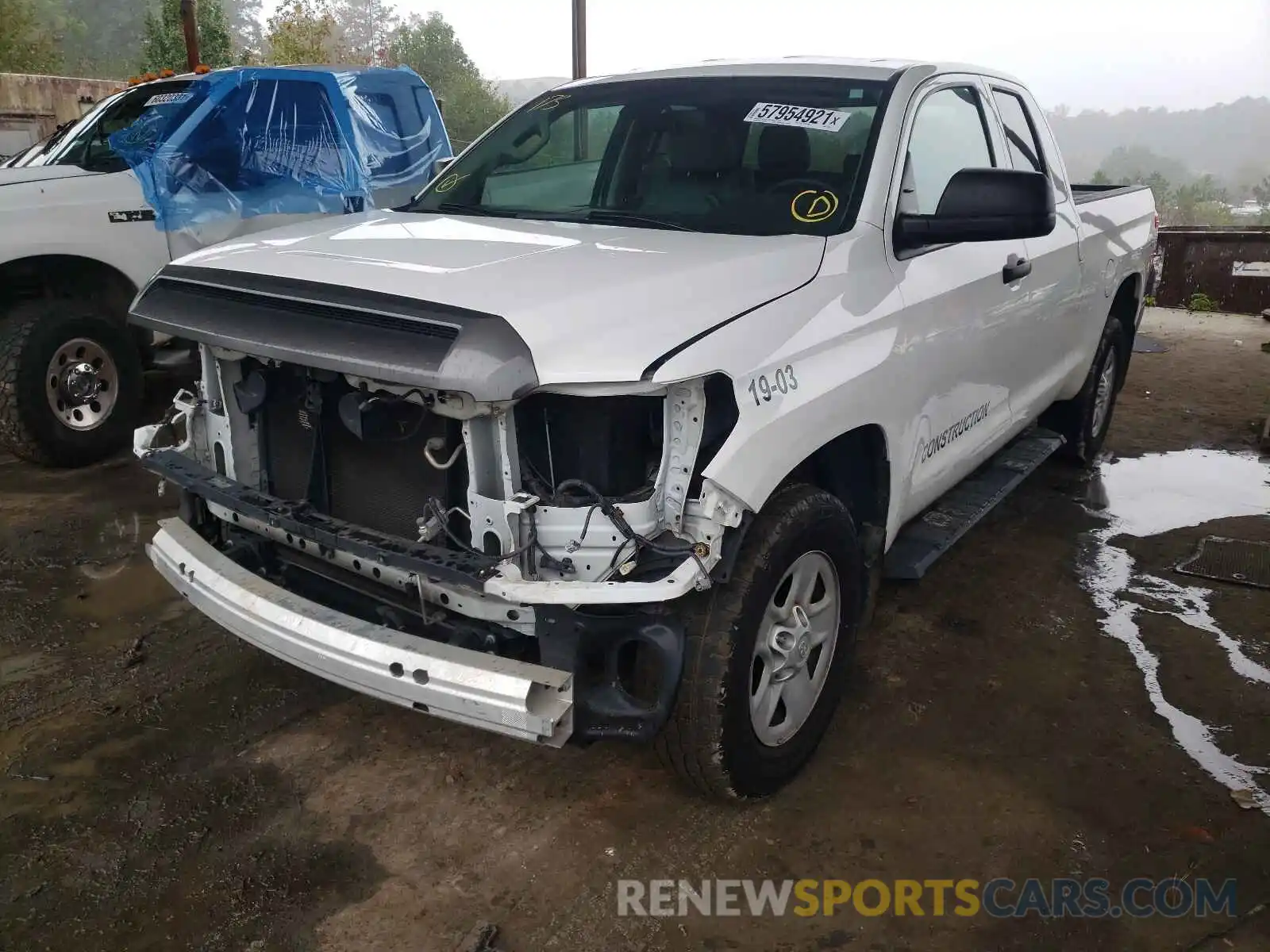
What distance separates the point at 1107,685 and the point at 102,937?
3.01 m

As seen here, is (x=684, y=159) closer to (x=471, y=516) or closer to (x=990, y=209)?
(x=990, y=209)

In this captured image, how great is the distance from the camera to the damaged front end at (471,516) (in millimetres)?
2119

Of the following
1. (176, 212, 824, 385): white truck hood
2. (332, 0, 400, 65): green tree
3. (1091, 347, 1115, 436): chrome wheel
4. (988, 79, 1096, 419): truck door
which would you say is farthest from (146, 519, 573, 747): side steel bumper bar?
(332, 0, 400, 65): green tree

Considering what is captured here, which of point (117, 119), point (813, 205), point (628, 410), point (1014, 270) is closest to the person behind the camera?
point (628, 410)

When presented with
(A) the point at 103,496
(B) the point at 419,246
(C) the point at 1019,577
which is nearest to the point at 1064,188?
(C) the point at 1019,577

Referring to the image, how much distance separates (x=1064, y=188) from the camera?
14.5 ft

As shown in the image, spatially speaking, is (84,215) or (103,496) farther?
(84,215)

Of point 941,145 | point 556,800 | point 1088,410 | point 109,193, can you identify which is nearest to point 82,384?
point 109,193

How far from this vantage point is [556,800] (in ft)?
9.01

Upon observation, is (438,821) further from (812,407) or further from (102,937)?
(812,407)

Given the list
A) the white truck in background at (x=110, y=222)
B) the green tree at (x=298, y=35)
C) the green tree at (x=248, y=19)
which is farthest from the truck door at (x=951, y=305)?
the green tree at (x=248, y=19)

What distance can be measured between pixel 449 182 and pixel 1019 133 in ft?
7.49

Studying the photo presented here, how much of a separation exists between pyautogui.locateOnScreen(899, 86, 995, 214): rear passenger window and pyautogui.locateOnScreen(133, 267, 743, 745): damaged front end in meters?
1.26

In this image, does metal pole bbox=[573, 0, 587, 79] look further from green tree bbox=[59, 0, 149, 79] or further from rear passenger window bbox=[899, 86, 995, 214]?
green tree bbox=[59, 0, 149, 79]
